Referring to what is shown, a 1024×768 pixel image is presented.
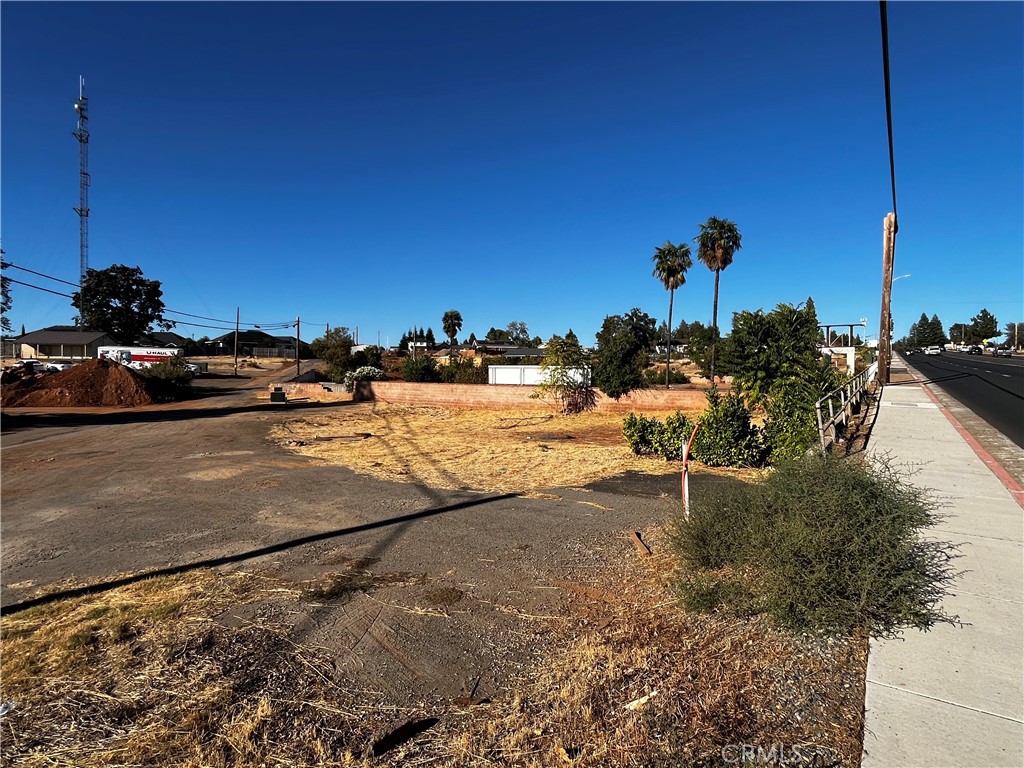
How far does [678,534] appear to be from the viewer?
6121mm

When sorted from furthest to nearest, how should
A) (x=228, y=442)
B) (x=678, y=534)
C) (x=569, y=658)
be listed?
(x=228, y=442) < (x=678, y=534) < (x=569, y=658)

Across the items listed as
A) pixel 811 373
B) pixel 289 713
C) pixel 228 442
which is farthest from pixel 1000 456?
pixel 228 442

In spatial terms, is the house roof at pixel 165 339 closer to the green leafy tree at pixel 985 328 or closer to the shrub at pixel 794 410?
the shrub at pixel 794 410

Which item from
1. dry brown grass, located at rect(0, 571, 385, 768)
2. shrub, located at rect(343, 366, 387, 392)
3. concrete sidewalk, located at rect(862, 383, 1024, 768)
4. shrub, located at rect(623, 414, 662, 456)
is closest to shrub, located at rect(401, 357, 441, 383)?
shrub, located at rect(343, 366, 387, 392)

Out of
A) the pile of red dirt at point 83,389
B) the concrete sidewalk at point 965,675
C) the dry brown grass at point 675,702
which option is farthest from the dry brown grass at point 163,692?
the pile of red dirt at point 83,389

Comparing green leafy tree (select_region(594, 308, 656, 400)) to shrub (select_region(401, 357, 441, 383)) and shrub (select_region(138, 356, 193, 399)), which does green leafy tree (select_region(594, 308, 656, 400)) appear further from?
shrub (select_region(138, 356, 193, 399))

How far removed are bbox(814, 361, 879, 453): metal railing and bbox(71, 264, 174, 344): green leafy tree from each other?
4441 inches

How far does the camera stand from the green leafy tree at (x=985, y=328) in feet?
478

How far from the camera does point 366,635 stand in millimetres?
4664

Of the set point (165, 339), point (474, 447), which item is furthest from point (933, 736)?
point (165, 339)

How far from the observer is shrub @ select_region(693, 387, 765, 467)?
457 inches

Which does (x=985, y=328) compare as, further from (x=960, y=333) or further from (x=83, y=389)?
(x=83, y=389)

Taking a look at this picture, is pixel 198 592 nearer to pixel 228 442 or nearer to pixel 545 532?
pixel 545 532

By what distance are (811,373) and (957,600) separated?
692cm
